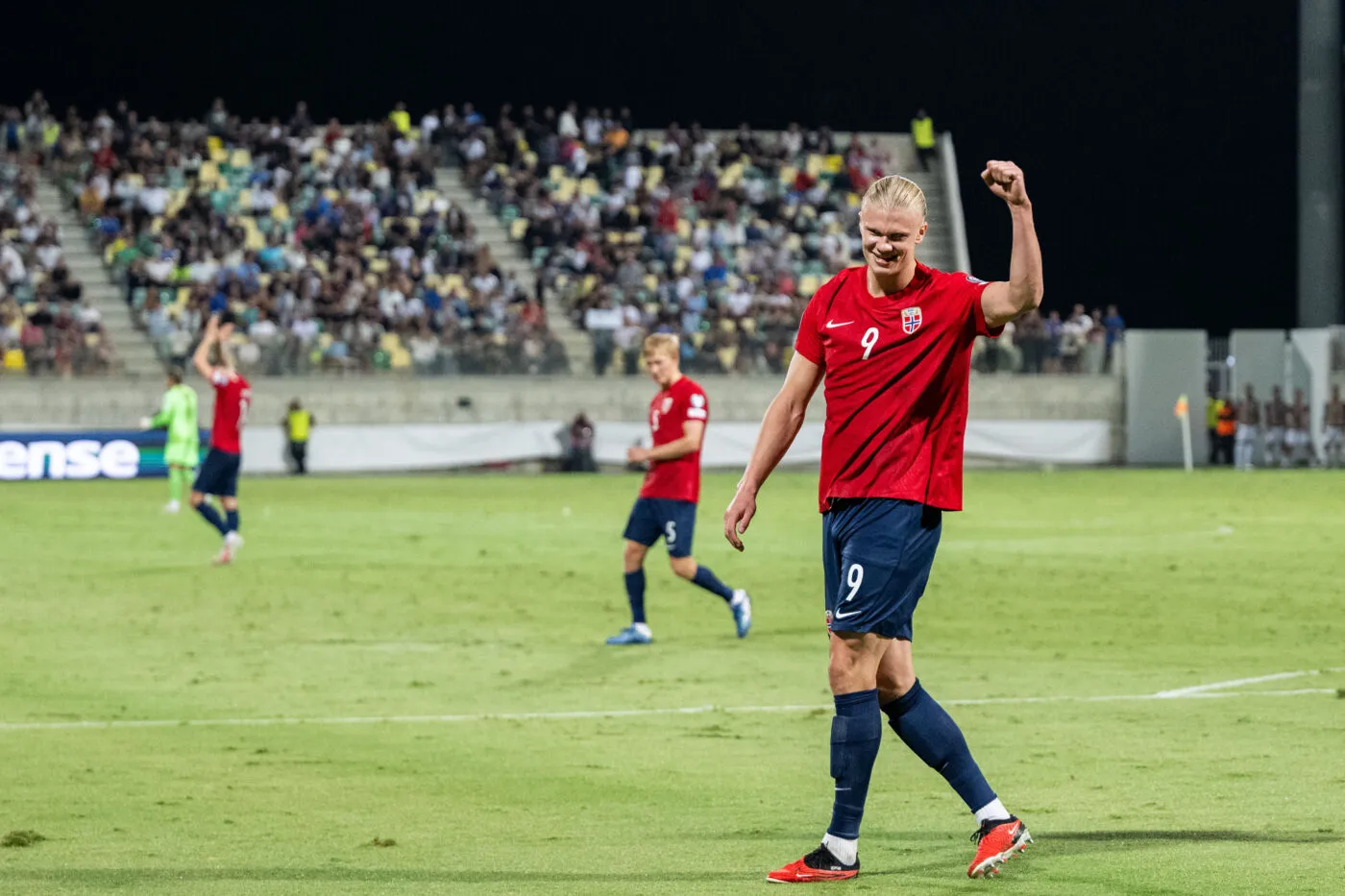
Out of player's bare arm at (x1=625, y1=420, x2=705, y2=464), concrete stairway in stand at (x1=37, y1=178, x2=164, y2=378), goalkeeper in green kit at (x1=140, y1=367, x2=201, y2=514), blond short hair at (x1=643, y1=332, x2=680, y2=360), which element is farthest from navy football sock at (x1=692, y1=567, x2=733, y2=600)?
concrete stairway in stand at (x1=37, y1=178, x2=164, y2=378)

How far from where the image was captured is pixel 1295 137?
173ft

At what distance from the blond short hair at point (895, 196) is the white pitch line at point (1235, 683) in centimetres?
608

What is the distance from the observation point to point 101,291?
4441cm

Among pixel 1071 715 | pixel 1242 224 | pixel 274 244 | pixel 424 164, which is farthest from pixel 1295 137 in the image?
pixel 1071 715

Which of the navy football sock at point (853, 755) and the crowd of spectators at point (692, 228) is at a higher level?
the crowd of spectators at point (692, 228)

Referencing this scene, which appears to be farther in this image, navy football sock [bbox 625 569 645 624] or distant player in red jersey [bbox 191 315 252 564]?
distant player in red jersey [bbox 191 315 252 564]

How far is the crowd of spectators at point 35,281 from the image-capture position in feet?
134

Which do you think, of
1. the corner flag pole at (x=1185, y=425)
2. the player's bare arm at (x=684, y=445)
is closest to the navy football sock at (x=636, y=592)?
the player's bare arm at (x=684, y=445)

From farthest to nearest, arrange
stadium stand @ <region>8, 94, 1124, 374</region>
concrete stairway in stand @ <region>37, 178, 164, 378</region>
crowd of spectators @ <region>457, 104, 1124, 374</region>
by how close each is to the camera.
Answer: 1. crowd of spectators @ <region>457, 104, 1124, 374</region>
2. stadium stand @ <region>8, 94, 1124, 374</region>
3. concrete stairway in stand @ <region>37, 178, 164, 378</region>

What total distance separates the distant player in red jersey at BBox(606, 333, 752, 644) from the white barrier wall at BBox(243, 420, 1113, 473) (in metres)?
28.9

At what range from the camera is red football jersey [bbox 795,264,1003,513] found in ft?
21.4

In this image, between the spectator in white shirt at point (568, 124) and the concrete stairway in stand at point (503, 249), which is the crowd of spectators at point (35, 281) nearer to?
the concrete stairway in stand at point (503, 249)

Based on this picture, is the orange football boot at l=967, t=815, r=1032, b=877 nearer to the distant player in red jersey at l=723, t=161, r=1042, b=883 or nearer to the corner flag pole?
the distant player in red jersey at l=723, t=161, r=1042, b=883

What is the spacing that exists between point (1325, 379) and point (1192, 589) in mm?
30110
